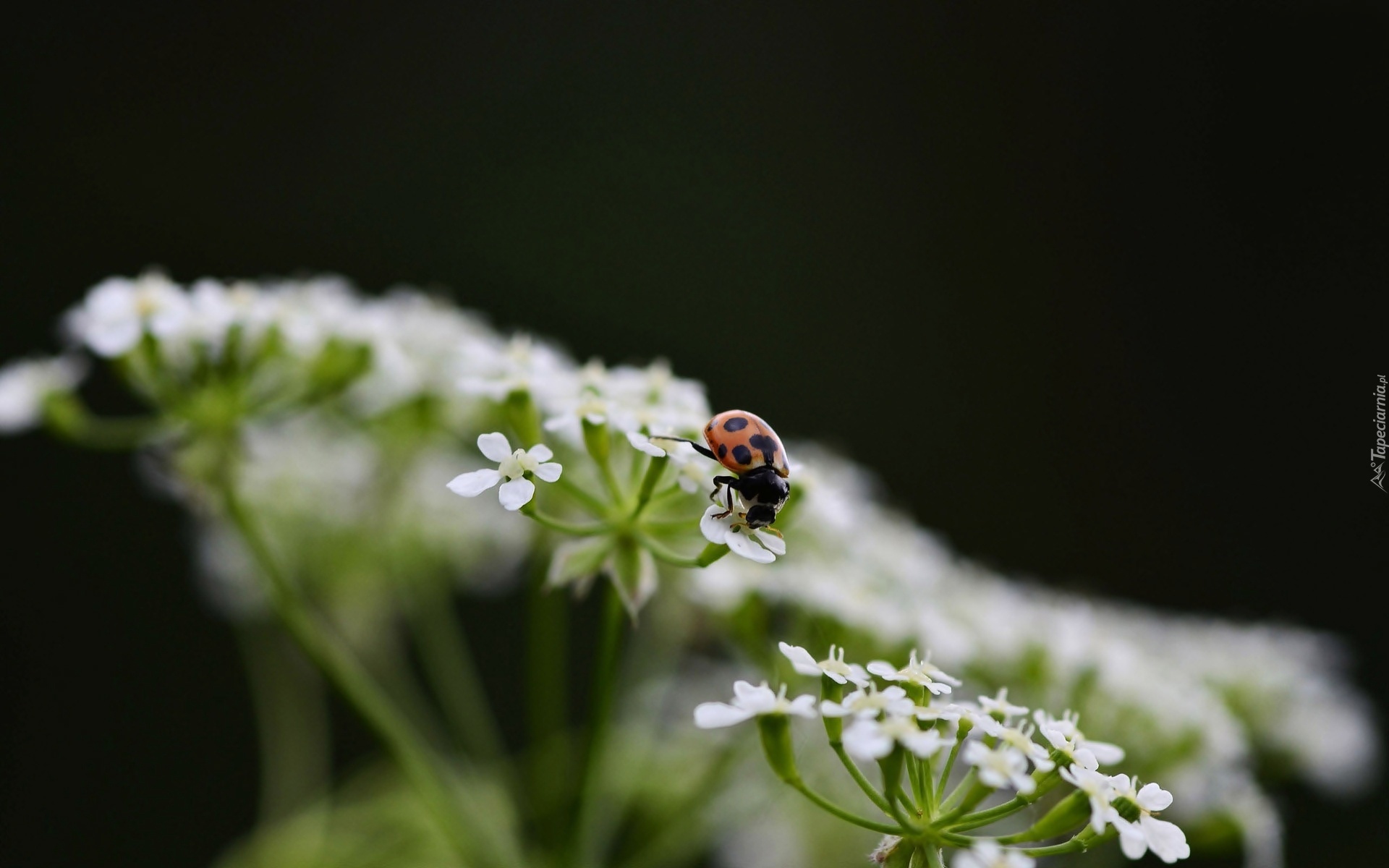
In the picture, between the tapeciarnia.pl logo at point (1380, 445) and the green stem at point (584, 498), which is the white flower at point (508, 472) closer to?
the green stem at point (584, 498)

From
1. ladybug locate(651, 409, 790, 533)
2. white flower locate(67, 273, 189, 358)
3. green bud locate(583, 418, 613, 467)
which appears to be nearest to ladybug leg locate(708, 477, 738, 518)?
ladybug locate(651, 409, 790, 533)

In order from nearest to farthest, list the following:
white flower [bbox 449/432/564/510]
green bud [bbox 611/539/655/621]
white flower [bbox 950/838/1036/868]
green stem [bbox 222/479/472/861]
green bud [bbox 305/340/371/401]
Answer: white flower [bbox 950/838/1036/868] → white flower [bbox 449/432/564/510] → green bud [bbox 611/539/655/621] → green stem [bbox 222/479/472/861] → green bud [bbox 305/340/371/401]

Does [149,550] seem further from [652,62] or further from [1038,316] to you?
[1038,316]

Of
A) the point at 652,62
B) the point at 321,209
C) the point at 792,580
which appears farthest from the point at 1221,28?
the point at 792,580

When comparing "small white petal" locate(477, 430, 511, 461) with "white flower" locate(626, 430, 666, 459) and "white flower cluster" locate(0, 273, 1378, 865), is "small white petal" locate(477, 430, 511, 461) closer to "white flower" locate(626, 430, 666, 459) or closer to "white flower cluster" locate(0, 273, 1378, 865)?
"white flower cluster" locate(0, 273, 1378, 865)

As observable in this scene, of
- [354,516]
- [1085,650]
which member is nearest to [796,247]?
[354,516]

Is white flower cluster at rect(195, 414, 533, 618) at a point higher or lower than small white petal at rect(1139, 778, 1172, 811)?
higher

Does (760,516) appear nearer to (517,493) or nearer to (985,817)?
(517,493)

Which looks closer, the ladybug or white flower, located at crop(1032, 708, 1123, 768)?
white flower, located at crop(1032, 708, 1123, 768)
